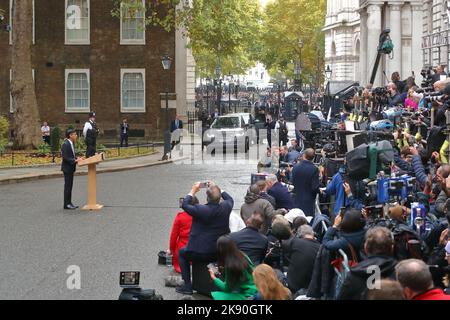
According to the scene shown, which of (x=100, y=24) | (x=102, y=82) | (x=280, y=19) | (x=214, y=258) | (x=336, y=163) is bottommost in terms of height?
(x=214, y=258)

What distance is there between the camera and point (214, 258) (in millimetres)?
12789

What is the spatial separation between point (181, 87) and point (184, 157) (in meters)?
11.8

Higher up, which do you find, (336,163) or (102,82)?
(102,82)

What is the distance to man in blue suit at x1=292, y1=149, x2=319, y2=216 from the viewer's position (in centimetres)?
1728

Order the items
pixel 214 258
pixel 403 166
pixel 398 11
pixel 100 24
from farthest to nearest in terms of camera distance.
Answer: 1. pixel 398 11
2. pixel 100 24
3. pixel 403 166
4. pixel 214 258

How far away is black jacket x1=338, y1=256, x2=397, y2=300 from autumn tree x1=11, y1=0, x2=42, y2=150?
101ft

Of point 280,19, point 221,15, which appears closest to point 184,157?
point 221,15

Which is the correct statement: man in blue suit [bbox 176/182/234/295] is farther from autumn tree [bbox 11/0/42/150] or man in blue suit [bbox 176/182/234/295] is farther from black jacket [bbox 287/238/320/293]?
autumn tree [bbox 11/0/42/150]

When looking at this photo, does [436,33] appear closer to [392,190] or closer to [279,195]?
[279,195]

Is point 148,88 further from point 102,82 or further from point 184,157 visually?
point 184,157

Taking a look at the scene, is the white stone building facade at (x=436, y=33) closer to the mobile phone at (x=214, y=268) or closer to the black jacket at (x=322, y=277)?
the mobile phone at (x=214, y=268)

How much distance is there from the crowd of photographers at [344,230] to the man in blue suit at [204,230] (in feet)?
0.04

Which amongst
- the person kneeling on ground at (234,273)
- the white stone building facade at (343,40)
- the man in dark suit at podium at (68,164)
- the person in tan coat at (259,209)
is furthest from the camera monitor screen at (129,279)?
the white stone building facade at (343,40)

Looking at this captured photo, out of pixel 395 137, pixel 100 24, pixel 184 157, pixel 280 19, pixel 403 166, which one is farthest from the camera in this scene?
pixel 280 19
